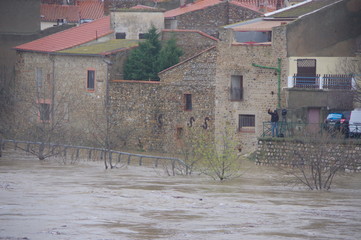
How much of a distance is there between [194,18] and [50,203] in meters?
30.7

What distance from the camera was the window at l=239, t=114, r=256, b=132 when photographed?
4178cm

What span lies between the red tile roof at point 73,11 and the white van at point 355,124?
37491 mm

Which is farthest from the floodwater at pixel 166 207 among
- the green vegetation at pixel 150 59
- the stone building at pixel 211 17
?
the stone building at pixel 211 17

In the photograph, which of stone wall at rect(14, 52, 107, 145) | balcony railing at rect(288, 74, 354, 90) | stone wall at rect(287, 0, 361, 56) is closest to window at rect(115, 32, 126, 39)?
stone wall at rect(14, 52, 107, 145)

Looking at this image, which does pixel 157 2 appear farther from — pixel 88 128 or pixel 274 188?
pixel 274 188

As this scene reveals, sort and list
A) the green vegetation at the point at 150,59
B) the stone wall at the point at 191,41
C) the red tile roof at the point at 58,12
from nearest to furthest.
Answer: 1. the green vegetation at the point at 150,59
2. the stone wall at the point at 191,41
3. the red tile roof at the point at 58,12

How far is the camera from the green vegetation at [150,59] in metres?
45.8

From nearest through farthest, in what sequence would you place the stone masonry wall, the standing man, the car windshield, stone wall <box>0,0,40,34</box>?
the car windshield → the standing man → the stone masonry wall → stone wall <box>0,0,40,34</box>

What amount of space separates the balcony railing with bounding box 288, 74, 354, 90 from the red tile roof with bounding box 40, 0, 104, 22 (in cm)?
3302

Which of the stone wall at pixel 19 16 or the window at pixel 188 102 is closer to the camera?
the window at pixel 188 102

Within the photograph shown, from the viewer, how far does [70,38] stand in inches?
2026

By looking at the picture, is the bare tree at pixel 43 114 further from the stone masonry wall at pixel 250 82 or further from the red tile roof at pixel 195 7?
the red tile roof at pixel 195 7

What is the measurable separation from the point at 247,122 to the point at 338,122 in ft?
19.7

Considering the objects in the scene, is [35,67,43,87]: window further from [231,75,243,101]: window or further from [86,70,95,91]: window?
[231,75,243,101]: window
